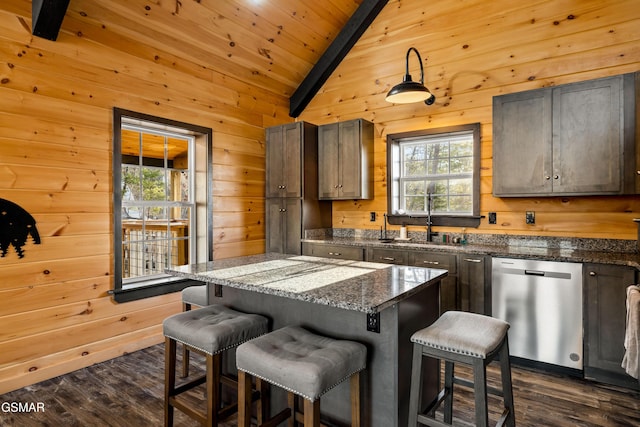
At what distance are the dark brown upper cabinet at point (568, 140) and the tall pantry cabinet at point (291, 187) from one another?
2.10m

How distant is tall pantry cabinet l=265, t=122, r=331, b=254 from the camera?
4.49m

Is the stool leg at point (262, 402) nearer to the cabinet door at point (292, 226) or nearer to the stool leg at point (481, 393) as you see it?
the stool leg at point (481, 393)

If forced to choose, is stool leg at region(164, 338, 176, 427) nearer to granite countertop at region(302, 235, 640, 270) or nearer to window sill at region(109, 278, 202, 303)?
window sill at region(109, 278, 202, 303)

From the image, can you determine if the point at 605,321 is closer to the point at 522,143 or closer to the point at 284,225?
the point at 522,143

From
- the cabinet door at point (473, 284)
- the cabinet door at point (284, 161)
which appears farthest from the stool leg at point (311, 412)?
the cabinet door at point (284, 161)

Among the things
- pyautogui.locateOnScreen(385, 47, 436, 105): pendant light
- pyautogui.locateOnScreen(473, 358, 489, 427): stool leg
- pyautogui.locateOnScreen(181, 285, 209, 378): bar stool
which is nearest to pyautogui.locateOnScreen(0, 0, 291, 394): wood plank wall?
pyautogui.locateOnScreen(181, 285, 209, 378): bar stool

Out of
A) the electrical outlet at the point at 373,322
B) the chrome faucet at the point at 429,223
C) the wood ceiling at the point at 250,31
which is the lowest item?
the electrical outlet at the point at 373,322

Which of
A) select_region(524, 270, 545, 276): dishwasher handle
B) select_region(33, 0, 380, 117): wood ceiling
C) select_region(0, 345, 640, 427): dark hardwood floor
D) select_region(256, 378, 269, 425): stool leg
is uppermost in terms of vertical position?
select_region(33, 0, 380, 117): wood ceiling

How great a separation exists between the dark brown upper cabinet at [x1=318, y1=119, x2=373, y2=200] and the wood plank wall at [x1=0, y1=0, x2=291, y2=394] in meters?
1.72

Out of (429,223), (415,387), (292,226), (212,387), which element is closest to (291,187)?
(292,226)

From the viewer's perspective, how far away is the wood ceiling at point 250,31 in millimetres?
3186

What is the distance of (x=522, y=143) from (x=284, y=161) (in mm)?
2621

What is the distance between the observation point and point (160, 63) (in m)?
3.63

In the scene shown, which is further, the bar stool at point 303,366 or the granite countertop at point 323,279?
the granite countertop at point 323,279
